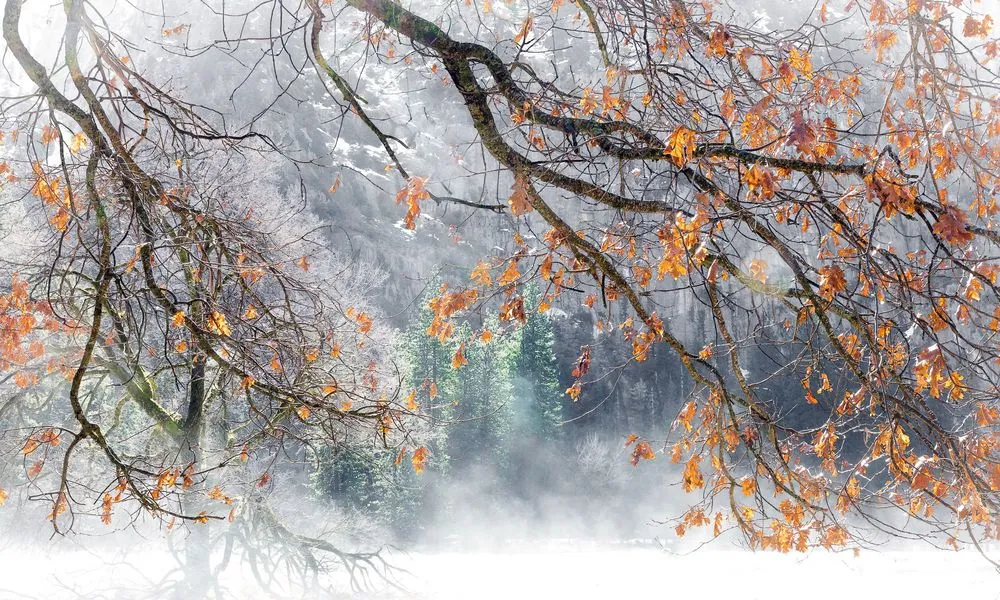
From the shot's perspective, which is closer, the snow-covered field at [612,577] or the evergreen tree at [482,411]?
the snow-covered field at [612,577]

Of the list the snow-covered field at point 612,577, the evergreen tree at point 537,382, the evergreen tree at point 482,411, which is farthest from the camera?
the evergreen tree at point 537,382

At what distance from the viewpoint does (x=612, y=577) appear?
1341cm

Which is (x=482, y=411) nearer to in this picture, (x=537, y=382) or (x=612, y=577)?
(x=537, y=382)

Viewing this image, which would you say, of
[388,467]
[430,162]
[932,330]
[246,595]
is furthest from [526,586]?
[430,162]

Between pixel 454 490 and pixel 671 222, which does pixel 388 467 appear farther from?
pixel 671 222

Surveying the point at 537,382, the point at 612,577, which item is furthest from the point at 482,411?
the point at 612,577

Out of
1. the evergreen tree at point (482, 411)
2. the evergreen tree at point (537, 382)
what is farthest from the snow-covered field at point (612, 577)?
the evergreen tree at point (537, 382)

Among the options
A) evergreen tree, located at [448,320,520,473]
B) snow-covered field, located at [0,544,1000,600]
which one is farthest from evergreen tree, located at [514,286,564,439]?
snow-covered field, located at [0,544,1000,600]

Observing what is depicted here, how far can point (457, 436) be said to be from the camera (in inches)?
940

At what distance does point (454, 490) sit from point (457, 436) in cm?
188

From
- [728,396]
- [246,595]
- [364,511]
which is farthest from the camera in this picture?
[364,511]

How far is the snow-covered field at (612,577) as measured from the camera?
11.1 metres

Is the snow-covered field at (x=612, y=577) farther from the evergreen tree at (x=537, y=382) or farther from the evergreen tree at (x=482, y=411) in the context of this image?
the evergreen tree at (x=537, y=382)

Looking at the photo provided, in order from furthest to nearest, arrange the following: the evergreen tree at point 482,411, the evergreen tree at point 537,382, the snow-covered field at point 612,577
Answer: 1. the evergreen tree at point 537,382
2. the evergreen tree at point 482,411
3. the snow-covered field at point 612,577
